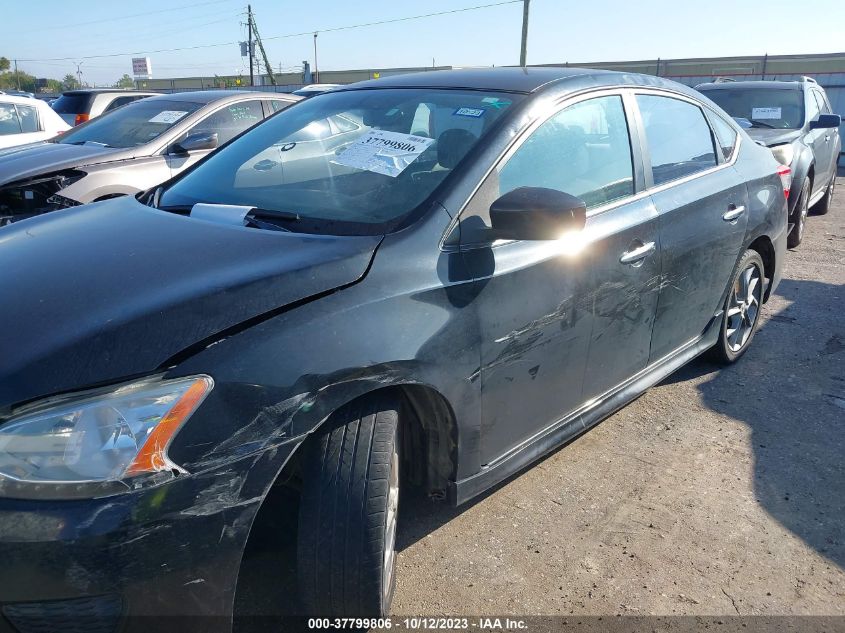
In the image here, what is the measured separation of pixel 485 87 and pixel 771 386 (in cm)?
258

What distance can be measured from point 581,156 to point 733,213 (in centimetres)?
129

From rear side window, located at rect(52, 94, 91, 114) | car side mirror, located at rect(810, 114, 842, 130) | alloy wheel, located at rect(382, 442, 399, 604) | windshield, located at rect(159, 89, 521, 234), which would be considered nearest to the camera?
alloy wheel, located at rect(382, 442, 399, 604)

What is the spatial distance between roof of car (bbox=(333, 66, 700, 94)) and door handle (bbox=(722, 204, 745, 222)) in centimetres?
79

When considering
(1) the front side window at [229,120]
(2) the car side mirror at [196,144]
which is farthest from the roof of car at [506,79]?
(1) the front side window at [229,120]

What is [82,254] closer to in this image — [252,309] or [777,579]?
[252,309]

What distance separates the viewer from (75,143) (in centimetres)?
651

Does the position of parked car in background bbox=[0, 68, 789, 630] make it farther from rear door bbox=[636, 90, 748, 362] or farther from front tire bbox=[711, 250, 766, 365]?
front tire bbox=[711, 250, 766, 365]

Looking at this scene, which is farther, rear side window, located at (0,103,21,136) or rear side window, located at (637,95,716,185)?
rear side window, located at (0,103,21,136)

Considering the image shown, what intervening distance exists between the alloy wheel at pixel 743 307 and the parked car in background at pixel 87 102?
34.2 feet

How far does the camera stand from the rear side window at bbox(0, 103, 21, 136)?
8719mm

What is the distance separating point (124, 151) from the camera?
5980mm

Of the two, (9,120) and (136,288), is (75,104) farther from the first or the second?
(136,288)

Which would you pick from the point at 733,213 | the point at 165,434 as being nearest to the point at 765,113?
the point at 733,213

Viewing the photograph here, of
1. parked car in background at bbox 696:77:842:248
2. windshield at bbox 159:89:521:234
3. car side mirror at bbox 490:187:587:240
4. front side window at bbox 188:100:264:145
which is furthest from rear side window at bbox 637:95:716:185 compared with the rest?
front side window at bbox 188:100:264:145
